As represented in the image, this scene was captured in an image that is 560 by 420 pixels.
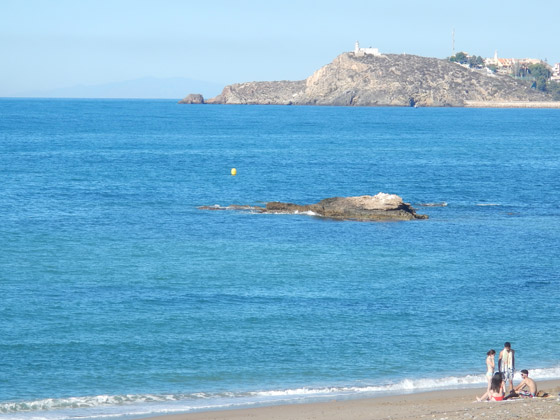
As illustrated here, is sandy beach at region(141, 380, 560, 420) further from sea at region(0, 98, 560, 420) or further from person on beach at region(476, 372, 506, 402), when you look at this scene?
sea at region(0, 98, 560, 420)

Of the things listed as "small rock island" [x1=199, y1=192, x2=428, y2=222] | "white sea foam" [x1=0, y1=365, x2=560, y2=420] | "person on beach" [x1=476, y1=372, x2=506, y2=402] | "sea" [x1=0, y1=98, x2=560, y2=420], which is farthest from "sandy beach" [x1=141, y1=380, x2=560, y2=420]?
"small rock island" [x1=199, y1=192, x2=428, y2=222]

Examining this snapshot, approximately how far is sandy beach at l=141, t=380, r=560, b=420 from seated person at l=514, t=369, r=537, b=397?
17.7 inches

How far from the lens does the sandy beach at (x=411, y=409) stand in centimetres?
1844

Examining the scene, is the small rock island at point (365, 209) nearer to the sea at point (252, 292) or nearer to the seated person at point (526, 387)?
the sea at point (252, 292)

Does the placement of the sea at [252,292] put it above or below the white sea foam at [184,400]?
above

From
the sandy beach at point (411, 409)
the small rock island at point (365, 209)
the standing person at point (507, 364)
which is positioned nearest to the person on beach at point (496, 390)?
the sandy beach at point (411, 409)

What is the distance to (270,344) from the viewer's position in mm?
26266

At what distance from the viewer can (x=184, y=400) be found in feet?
71.6

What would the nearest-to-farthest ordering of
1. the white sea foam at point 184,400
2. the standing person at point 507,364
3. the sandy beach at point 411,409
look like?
1. the sandy beach at point 411,409
2. the white sea foam at point 184,400
3. the standing person at point 507,364

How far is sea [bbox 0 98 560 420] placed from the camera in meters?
23.3

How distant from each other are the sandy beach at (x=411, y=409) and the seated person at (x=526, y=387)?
450 millimetres

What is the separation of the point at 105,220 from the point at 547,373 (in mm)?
32278

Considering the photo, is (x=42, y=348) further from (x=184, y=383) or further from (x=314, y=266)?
(x=314, y=266)

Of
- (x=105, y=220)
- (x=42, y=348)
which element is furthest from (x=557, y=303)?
(x=105, y=220)
